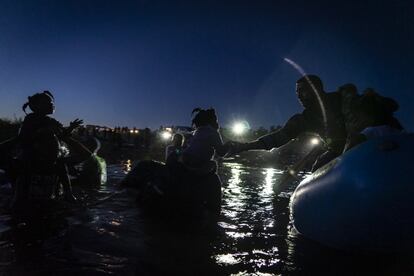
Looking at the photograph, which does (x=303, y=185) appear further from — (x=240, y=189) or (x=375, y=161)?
(x=240, y=189)

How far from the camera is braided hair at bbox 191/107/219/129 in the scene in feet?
24.7

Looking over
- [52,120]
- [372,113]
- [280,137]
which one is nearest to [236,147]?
[280,137]

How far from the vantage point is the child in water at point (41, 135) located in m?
7.03

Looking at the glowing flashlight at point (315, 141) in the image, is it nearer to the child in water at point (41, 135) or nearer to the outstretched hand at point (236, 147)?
the outstretched hand at point (236, 147)

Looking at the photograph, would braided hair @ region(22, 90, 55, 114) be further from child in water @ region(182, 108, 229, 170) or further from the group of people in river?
child in water @ region(182, 108, 229, 170)

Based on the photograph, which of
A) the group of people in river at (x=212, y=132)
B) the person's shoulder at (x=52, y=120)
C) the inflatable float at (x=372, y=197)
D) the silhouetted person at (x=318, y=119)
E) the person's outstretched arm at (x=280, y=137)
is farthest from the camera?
the person's shoulder at (x=52, y=120)

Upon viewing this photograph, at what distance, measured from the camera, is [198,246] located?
16.5ft

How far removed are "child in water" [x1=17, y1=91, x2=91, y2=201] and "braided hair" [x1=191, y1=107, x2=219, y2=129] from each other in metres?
2.23

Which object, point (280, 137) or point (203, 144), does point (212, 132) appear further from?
point (280, 137)

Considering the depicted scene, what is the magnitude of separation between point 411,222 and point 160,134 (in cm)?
4564

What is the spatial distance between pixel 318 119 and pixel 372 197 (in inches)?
105

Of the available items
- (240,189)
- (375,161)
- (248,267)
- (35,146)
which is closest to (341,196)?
(375,161)

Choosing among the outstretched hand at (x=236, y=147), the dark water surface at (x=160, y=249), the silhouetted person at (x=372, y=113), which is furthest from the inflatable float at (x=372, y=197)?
the outstretched hand at (x=236, y=147)

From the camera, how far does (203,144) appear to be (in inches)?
293
